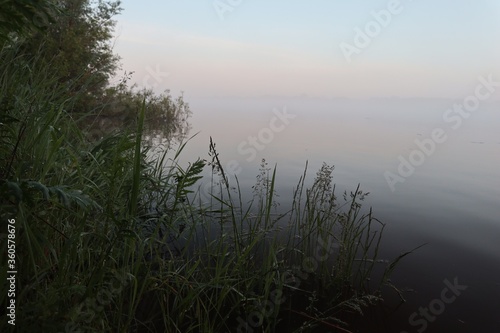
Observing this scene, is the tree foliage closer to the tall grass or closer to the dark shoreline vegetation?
the dark shoreline vegetation

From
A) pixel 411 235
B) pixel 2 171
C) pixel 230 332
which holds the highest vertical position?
pixel 2 171

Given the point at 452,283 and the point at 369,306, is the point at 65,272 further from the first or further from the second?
the point at 452,283

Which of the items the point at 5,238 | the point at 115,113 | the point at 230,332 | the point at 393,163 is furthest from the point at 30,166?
the point at 115,113

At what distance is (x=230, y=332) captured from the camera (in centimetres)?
192

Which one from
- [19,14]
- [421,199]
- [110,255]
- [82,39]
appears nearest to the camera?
[19,14]

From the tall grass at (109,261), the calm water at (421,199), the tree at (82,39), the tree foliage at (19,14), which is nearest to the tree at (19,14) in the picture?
the tree foliage at (19,14)

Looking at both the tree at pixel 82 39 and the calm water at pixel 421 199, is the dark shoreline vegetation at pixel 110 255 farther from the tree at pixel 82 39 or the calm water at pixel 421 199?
the tree at pixel 82 39

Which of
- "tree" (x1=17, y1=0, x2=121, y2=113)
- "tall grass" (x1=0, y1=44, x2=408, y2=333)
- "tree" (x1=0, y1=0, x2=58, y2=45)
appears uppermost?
"tree" (x1=17, y1=0, x2=121, y2=113)

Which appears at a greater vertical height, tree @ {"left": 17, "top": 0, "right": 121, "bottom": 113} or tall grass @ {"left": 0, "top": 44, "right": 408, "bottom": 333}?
tree @ {"left": 17, "top": 0, "right": 121, "bottom": 113}

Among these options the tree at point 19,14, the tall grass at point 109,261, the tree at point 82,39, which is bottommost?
the tall grass at point 109,261

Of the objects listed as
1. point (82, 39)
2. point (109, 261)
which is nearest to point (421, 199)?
point (109, 261)

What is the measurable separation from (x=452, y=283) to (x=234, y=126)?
7929 mm

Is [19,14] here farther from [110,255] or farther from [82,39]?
[82,39]

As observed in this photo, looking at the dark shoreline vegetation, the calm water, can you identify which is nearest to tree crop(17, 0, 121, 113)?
the calm water
